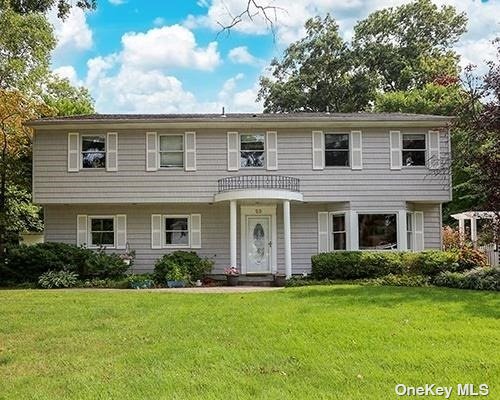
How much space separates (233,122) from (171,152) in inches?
96.1

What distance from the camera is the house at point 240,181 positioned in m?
19.2

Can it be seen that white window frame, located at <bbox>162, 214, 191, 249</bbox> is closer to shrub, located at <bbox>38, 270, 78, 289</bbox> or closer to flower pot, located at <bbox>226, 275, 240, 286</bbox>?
flower pot, located at <bbox>226, 275, 240, 286</bbox>

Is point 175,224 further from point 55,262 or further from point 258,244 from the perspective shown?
point 55,262

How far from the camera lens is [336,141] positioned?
64.6 ft

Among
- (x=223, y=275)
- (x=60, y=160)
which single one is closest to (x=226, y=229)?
(x=223, y=275)

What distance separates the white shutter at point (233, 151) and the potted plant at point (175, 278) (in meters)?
4.13

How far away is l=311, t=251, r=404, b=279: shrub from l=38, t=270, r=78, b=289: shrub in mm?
7738

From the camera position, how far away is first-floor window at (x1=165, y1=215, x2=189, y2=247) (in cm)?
1972

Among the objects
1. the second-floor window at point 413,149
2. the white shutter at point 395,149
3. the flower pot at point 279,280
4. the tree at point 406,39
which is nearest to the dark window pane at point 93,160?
the flower pot at point 279,280

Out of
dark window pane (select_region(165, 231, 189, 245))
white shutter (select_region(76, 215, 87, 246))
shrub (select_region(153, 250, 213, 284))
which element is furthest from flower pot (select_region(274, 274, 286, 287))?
white shutter (select_region(76, 215, 87, 246))

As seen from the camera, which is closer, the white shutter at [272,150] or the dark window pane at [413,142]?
the white shutter at [272,150]

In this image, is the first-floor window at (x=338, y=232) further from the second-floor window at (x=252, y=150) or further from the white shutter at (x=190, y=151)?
the white shutter at (x=190, y=151)

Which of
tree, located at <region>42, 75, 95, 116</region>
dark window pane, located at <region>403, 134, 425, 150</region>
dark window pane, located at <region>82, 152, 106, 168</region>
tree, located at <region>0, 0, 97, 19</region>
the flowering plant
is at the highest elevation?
tree, located at <region>42, 75, 95, 116</region>

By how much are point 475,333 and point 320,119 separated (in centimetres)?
1237
